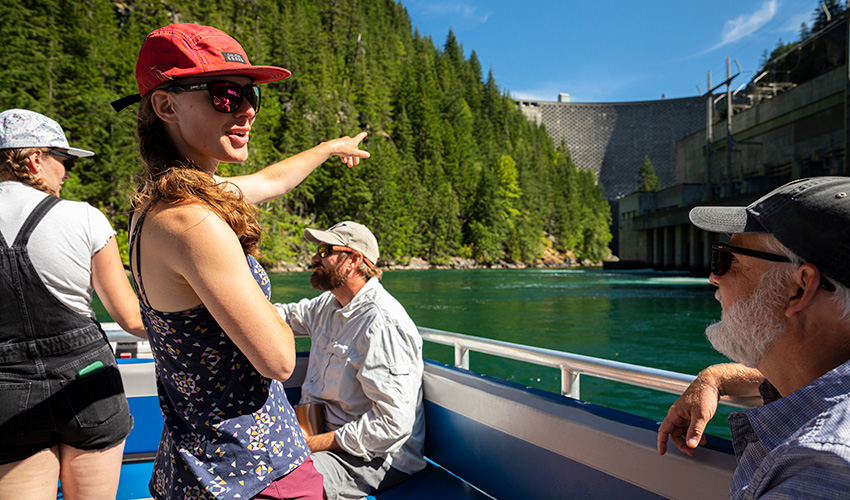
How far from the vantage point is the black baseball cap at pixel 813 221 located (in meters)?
0.86

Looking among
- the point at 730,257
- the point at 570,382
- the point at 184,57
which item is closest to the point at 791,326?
the point at 730,257

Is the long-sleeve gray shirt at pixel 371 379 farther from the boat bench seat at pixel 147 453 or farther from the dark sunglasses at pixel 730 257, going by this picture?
the dark sunglasses at pixel 730 257

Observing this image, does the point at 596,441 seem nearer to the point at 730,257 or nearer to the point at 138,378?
the point at 730,257

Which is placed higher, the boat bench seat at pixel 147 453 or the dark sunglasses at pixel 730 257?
the dark sunglasses at pixel 730 257

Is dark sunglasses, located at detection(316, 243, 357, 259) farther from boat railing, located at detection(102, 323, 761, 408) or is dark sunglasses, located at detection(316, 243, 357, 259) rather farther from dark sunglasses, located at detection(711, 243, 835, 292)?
dark sunglasses, located at detection(711, 243, 835, 292)

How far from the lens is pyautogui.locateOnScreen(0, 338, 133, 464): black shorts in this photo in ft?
4.10

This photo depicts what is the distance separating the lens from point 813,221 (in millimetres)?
892

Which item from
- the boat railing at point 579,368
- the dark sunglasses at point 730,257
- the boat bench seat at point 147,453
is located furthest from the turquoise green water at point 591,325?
the dark sunglasses at point 730,257

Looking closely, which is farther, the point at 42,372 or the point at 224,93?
the point at 42,372

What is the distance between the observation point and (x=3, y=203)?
51.9 inches

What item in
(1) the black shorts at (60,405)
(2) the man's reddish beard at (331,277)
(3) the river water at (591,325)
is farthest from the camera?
(3) the river water at (591,325)

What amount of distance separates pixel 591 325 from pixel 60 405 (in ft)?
40.4

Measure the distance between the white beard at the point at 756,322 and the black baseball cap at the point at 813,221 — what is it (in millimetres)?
81

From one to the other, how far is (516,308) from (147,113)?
51.1 ft
